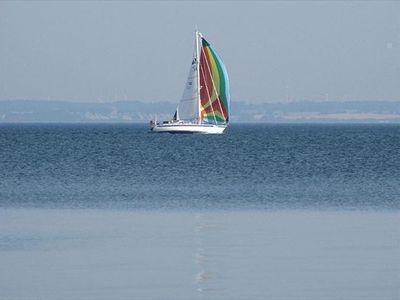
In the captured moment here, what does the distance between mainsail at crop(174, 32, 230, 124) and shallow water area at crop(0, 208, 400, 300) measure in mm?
75962

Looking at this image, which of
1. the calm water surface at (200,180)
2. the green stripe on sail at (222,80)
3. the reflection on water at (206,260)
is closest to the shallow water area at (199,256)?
the reflection on water at (206,260)

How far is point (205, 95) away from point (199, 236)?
8274 centimetres

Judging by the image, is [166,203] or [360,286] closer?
[360,286]

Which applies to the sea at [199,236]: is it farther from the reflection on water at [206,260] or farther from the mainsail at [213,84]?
the mainsail at [213,84]

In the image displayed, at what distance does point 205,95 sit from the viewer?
109 meters

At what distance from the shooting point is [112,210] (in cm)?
3450

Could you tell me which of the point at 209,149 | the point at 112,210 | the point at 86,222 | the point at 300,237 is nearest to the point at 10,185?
the point at 112,210

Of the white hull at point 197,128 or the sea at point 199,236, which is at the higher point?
the sea at point 199,236

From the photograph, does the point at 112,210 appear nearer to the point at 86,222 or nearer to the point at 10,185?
the point at 86,222

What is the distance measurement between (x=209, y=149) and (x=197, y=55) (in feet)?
76.3

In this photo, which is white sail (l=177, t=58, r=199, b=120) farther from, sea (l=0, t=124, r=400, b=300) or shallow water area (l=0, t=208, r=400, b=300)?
shallow water area (l=0, t=208, r=400, b=300)

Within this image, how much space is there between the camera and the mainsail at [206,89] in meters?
108

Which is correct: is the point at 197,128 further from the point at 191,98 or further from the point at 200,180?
the point at 200,180

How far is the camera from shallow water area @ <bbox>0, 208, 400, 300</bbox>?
19734 millimetres
